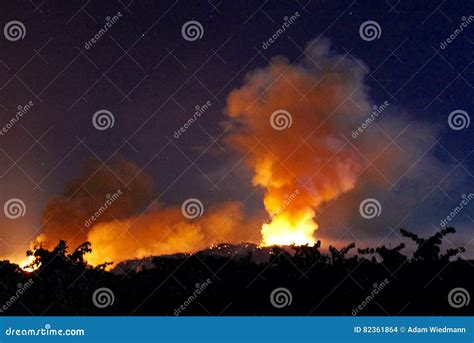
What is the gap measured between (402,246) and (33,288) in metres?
11.6

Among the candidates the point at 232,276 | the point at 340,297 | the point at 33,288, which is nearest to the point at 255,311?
the point at 232,276

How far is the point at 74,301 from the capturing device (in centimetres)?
1714

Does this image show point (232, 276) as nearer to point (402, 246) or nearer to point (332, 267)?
point (332, 267)

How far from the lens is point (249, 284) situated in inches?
674

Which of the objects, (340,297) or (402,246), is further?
(402,246)

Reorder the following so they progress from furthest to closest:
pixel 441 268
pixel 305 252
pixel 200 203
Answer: pixel 305 252
pixel 441 268
pixel 200 203

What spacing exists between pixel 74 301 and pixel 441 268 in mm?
11149

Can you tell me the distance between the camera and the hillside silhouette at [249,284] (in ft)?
55.4

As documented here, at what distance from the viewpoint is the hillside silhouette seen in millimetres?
16891

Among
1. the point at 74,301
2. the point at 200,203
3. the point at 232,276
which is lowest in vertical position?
the point at 74,301

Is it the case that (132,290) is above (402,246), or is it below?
below

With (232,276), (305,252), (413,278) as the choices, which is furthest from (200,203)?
(413,278)

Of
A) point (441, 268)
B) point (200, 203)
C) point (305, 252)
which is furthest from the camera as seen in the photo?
point (305, 252)

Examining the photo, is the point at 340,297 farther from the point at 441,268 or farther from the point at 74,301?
the point at 74,301
